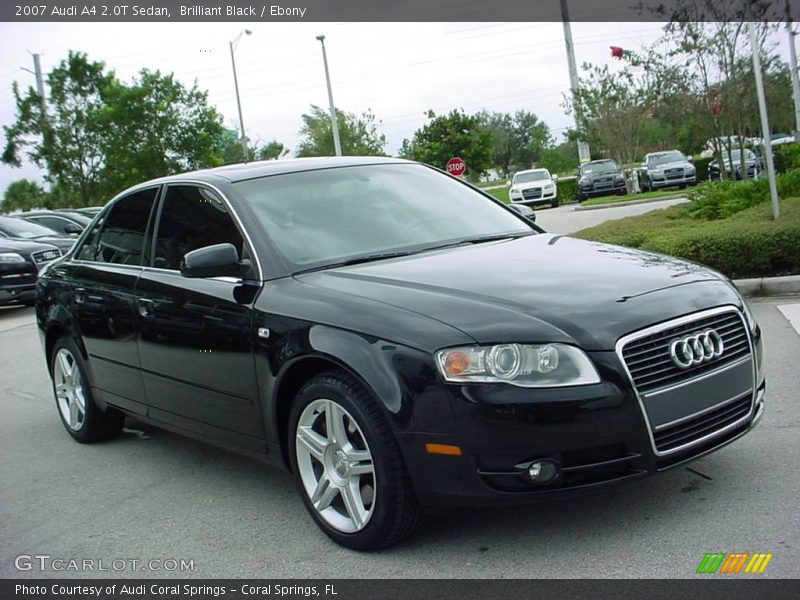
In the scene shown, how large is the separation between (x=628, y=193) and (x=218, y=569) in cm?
3146

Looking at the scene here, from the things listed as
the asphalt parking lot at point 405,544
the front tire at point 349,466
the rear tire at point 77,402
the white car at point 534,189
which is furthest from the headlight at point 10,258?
the white car at point 534,189

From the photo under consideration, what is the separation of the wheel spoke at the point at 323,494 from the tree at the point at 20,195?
5739cm

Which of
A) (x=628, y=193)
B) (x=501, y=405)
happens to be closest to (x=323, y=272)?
(x=501, y=405)

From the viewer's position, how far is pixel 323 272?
436cm

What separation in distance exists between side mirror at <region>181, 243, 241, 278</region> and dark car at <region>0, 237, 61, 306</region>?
1167 cm

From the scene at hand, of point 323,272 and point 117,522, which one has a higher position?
point 323,272

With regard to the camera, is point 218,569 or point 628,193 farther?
point 628,193

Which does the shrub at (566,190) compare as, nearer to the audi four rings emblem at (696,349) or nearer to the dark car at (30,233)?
the dark car at (30,233)

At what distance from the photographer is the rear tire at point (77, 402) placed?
6078 mm

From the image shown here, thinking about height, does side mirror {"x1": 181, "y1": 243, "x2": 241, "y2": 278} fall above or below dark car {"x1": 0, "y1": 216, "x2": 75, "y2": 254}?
below

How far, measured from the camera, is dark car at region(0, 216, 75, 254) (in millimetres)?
17656

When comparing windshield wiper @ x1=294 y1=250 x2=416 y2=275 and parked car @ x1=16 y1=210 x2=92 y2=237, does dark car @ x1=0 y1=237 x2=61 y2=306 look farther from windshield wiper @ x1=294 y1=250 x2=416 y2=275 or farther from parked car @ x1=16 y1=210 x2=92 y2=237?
windshield wiper @ x1=294 y1=250 x2=416 y2=275

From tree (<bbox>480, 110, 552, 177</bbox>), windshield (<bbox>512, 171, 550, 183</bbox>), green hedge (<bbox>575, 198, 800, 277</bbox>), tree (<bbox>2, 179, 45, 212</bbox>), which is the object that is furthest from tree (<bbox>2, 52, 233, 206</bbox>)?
tree (<bbox>480, 110, 552, 177</bbox>)
